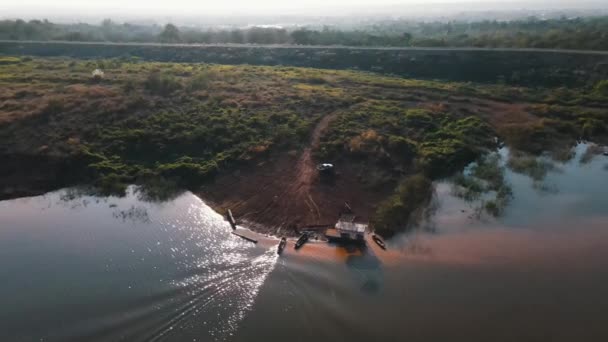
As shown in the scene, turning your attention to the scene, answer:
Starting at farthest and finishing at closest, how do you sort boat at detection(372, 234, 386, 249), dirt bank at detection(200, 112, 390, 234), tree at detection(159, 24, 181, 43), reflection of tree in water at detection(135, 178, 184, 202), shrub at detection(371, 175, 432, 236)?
tree at detection(159, 24, 181, 43) → reflection of tree in water at detection(135, 178, 184, 202) → dirt bank at detection(200, 112, 390, 234) → shrub at detection(371, 175, 432, 236) → boat at detection(372, 234, 386, 249)

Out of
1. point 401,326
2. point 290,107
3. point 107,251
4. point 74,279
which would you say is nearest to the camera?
point 401,326

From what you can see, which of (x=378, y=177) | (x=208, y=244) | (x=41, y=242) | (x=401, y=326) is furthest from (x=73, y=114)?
(x=401, y=326)

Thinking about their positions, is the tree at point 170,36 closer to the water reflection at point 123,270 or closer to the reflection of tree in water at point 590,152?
the water reflection at point 123,270

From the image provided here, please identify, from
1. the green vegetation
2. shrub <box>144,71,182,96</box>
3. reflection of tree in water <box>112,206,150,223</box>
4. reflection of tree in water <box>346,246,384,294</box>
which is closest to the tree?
the green vegetation

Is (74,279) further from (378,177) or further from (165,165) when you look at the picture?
(378,177)

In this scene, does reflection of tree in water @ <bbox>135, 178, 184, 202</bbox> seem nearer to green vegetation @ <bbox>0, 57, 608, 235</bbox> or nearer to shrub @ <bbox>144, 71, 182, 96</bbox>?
green vegetation @ <bbox>0, 57, 608, 235</bbox>

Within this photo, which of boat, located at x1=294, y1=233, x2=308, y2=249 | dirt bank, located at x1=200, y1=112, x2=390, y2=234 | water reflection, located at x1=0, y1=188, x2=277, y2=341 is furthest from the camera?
dirt bank, located at x1=200, y1=112, x2=390, y2=234
